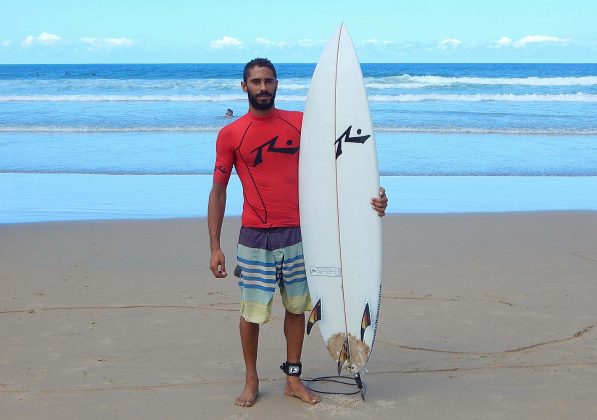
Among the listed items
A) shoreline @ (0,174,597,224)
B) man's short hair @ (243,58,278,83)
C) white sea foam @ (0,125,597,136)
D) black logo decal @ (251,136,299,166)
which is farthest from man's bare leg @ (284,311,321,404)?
white sea foam @ (0,125,597,136)

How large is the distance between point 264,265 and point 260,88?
79 centimetres

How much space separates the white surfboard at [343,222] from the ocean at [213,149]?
4.61 metres

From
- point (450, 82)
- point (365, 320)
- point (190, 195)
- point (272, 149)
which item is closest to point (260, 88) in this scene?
point (272, 149)

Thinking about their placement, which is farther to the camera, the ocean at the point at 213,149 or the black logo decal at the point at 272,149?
the ocean at the point at 213,149

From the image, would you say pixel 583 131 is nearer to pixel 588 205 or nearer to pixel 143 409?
pixel 588 205

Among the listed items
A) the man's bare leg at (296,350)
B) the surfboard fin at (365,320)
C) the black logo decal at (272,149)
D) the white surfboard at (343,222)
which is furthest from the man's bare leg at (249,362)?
the black logo decal at (272,149)

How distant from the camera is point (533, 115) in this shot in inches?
813

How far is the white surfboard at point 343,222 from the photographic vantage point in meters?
3.83

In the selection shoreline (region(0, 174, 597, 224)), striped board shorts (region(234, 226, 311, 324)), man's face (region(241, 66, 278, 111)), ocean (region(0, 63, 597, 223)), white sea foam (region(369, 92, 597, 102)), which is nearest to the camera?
man's face (region(241, 66, 278, 111))

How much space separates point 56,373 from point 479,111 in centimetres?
1874

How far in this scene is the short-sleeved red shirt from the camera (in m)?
3.62

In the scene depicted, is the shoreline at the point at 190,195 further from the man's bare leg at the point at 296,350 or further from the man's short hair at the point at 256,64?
the man's short hair at the point at 256,64

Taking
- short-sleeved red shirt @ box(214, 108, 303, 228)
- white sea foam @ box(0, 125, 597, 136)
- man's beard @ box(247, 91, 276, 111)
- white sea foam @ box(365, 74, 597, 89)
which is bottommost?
white sea foam @ box(0, 125, 597, 136)

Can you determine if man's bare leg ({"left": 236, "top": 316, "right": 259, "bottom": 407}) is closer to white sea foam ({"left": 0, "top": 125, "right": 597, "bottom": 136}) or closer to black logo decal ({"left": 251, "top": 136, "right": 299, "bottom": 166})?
black logo decal ({"left": 251, "top": 136, "right": 299, "bottom": 166})
